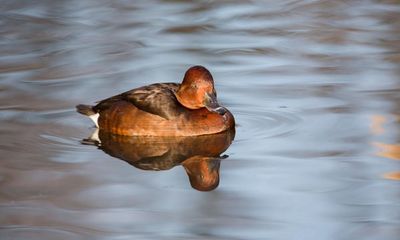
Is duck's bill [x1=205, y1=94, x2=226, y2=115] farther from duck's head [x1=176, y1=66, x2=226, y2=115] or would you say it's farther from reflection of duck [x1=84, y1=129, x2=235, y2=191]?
reflection of duck [x1=84, y1=129, x2=235, y2=191]

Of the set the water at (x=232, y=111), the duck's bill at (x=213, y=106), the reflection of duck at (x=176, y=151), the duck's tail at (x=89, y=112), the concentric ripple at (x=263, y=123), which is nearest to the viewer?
the water at (x=232, y=111)

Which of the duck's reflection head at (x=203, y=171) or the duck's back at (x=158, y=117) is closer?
the duck's reflection head at (x=203, y=171)

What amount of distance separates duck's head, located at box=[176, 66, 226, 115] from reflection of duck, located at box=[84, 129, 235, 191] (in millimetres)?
257

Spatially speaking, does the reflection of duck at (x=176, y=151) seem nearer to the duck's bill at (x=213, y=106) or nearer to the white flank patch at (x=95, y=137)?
the white flank patch at (x=95, y=137)

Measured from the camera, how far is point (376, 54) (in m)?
11.5

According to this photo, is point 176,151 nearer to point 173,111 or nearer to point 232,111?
point 173,111

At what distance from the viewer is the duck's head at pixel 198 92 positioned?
9.17 m

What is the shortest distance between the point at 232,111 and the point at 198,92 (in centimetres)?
62

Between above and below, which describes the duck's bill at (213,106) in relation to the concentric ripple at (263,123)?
above

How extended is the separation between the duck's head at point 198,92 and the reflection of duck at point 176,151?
26 centimetres

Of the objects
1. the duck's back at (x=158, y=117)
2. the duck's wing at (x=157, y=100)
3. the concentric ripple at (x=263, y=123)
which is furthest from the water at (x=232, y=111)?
the duck's wing at (x=157, y=100)

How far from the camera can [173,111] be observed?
9180mm

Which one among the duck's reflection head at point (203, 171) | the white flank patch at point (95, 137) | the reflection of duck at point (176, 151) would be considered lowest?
the white flank patch at point (95, 137)

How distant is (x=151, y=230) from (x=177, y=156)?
193cm
